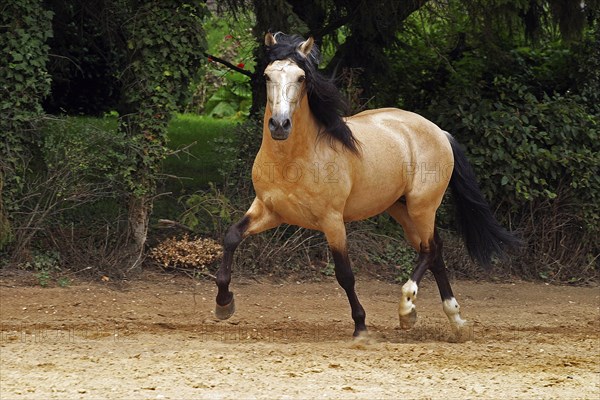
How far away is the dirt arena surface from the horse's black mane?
1.64 metres

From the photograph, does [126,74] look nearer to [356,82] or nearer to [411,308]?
[356,82]

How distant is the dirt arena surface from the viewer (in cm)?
624

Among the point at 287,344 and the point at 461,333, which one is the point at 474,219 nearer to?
the point at 461,333

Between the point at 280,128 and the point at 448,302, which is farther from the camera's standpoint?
the point at 448,302

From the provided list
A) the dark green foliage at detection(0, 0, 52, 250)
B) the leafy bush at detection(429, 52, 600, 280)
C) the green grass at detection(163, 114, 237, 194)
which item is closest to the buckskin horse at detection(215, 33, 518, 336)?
the green grass at detection(163, 114, 237, 194)

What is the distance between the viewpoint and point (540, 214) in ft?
39.4

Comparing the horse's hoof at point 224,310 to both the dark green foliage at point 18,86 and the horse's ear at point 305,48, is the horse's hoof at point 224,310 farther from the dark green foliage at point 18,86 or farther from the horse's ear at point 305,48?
the dark green foliage at point 18,86

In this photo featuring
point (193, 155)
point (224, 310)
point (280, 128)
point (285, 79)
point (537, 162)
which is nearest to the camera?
point (280, 128)

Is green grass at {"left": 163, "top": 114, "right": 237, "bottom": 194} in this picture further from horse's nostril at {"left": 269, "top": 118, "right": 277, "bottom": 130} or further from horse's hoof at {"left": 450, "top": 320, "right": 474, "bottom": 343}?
horse's hoof at {"left": 450, "top": 320, "right": 474, "bottom": 343}

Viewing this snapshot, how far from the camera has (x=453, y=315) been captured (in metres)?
8.84

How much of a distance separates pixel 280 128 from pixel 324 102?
93 cm

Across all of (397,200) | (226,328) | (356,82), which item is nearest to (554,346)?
(397,200)

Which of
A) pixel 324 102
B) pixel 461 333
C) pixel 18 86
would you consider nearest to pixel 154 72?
pixel 18 86

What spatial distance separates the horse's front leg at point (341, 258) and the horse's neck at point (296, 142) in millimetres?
590
